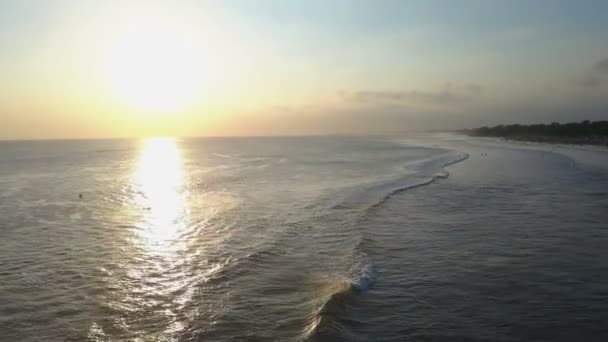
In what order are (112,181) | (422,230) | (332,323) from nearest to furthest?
1. (332,323)
2. (422,230)
3. (112,181)

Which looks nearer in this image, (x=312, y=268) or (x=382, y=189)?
(x=312, y=268)

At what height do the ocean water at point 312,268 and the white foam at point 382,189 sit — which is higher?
the white foam at point 382,189

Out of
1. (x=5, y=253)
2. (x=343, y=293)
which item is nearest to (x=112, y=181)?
(x=5, y=253)

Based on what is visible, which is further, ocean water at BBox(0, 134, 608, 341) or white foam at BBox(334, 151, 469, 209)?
white foam at BBox(334, 151, 469, 209)

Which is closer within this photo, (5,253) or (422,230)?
(5,253)

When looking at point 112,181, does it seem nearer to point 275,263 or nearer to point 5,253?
point 5,253

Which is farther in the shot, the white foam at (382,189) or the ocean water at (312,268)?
the white foam at (382,189)

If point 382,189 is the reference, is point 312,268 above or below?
below

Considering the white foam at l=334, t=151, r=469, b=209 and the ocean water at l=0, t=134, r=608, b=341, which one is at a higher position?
the white foam at l=334, t=151, r=469, b=209
